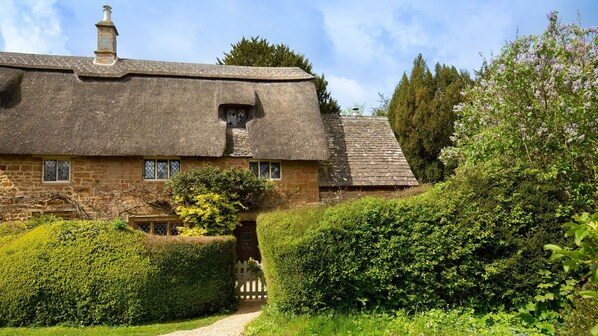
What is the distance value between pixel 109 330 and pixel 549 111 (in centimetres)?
1012

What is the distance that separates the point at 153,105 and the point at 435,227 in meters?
11.6

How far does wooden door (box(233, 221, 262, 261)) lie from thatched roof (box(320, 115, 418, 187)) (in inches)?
121

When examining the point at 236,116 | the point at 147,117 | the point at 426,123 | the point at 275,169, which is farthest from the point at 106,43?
the point at 426,123

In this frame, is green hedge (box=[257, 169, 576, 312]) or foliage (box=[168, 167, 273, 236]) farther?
foliage (box=[168, 167, 273, 236])

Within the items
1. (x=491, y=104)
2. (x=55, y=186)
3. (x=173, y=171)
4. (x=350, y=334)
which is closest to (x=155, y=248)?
(x=350, y=334)

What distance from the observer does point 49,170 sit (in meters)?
14.1

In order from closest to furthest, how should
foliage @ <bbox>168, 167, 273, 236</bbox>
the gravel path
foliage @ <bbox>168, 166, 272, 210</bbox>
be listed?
the gravel path
foliage @ <bbox>168, 167, 273, 236</bbox>
foliage @ <bbox>168, 166, 272, 210</bbox>

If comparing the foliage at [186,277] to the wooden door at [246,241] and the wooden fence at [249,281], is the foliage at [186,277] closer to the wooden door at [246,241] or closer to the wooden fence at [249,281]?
the wooden fence at [249,281]

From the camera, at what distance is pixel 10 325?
8742 millimetres

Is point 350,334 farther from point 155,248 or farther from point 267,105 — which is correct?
point 267,105

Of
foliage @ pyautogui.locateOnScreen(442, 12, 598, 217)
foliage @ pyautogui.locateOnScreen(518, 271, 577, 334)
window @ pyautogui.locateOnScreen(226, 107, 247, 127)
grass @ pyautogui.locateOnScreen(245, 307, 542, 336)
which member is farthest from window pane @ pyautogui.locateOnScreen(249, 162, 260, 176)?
foliage @ pyautogui.locateOnScreen(518, 271, 577, 334)

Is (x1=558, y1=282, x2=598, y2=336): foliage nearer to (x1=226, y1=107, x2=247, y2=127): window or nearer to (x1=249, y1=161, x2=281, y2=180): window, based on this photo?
(x1=249, y1=161, x2=281, y2=180): window

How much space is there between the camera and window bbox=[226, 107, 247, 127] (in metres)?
16.2

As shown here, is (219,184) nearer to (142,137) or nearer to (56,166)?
(142,137)
